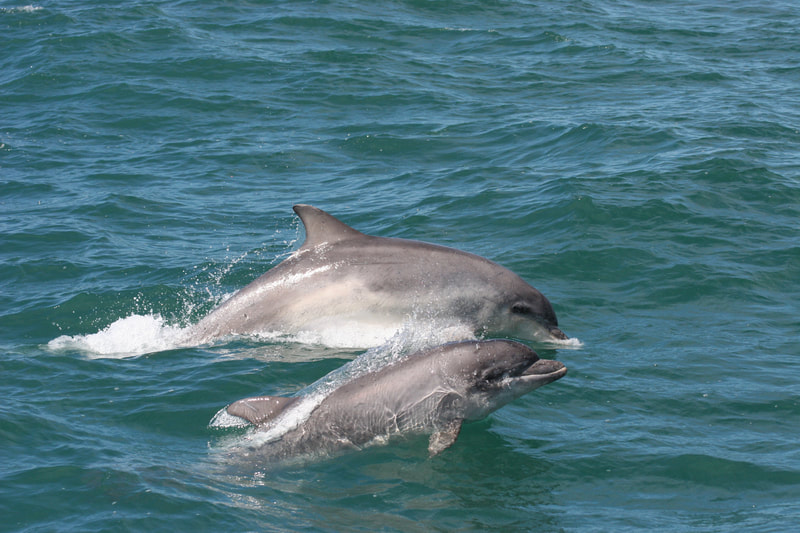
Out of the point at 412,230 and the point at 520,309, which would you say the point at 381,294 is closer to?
the point at 520,309

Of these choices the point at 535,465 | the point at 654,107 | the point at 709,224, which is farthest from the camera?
the point at 654,107

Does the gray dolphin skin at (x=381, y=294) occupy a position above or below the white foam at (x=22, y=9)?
below

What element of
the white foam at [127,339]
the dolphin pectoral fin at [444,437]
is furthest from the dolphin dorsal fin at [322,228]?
the dolphin pectoral fin at [444,437]

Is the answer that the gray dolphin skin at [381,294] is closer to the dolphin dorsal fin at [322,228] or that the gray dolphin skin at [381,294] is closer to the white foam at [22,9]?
the dolphin dorsal fin at [322,228]

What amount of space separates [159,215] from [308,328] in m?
6.64

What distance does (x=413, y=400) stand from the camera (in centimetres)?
967

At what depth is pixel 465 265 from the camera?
12727mm

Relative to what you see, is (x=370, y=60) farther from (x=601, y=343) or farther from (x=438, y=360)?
(x=438, y=360)

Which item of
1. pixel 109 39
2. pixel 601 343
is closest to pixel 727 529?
pixel 601 343

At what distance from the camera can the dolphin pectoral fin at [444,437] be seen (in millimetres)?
9305

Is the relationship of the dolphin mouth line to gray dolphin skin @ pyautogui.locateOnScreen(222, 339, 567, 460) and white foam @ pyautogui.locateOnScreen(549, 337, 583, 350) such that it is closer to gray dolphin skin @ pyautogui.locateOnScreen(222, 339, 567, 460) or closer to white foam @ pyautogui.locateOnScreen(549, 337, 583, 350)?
gray dolphin skin @ pyautogui.locateOnScreen(222, 339, 567, 460)

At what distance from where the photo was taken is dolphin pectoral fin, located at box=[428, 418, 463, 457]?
9305 mm

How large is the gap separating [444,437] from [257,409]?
1950 mm

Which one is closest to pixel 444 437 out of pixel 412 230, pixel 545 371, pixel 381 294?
pixel 545 371
